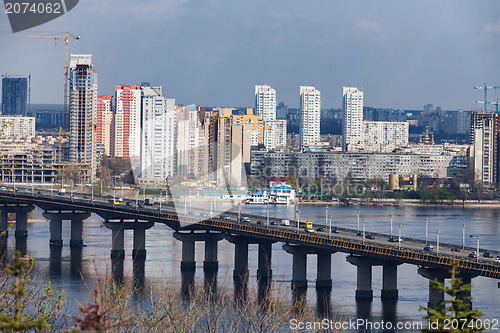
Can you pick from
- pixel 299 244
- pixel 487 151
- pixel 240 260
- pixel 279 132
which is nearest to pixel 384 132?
pixel 279 132

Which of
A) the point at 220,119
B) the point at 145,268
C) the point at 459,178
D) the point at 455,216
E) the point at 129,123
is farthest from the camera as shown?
the point at 129,123

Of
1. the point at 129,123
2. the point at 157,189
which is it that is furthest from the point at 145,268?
the point at 129,123

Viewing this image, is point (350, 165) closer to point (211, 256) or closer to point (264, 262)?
point (211, 256)

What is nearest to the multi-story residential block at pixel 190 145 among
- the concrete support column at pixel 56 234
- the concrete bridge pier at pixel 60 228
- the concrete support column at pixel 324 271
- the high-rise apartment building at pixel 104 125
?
the high-rise apartment building at pixel 104 125

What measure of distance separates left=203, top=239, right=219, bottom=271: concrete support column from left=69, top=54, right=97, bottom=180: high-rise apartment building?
25.4m

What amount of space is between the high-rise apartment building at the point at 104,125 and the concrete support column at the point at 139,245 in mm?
31111

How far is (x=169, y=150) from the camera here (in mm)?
40938

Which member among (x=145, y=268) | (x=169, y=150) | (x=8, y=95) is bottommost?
(x=145, y=268)

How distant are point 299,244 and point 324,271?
817 mm

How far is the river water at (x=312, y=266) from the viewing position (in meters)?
13.2

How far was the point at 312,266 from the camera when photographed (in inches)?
714

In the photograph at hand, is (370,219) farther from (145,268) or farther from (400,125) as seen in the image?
(400,125)

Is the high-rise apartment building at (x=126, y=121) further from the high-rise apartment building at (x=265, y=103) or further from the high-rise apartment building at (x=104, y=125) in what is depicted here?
the high-rise apartment building at (x=265, y=103)

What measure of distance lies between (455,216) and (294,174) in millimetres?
17154
